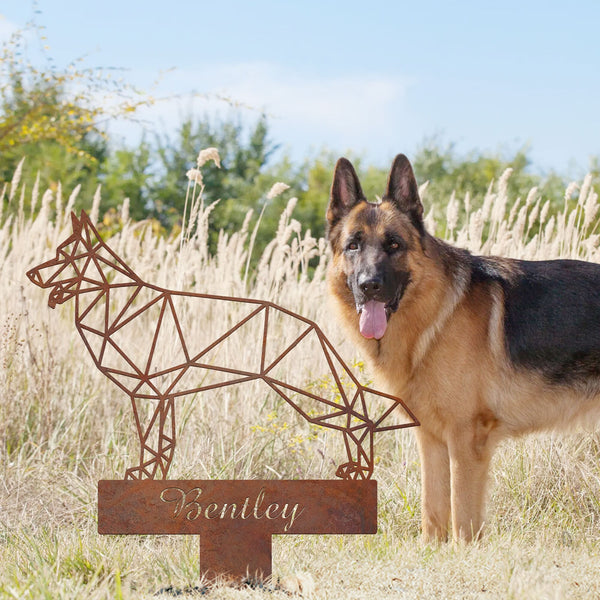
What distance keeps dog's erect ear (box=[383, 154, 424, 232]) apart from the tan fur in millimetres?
84

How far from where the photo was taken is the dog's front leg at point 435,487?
349 centimetres

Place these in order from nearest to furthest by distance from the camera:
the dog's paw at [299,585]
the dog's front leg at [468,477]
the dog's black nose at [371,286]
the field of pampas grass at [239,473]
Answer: the dog's paw at [299,585] → the field of pampas grass at [239,473] → the dog's black nose at [371,286] → the dog's front leg at [468,477]

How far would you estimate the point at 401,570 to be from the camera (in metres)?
3.03

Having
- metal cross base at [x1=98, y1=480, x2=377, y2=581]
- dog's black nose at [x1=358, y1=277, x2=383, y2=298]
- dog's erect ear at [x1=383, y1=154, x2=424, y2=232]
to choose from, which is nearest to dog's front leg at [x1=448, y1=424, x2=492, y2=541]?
metal cross base at [x1=98, y1=480, x2=377, y2=581]

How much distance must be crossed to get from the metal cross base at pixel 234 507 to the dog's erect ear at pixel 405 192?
128 cm

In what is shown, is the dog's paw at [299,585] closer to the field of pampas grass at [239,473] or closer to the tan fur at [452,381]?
the field of pampas grass at [239,473]

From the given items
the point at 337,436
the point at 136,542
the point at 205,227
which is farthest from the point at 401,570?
the point at 205,227

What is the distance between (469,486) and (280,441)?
1629 millimetres

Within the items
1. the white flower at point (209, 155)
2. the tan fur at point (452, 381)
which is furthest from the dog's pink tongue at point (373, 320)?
the white flower at point (209, 155)

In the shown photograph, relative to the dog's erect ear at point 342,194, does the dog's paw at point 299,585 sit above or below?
below

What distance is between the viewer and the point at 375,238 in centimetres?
325

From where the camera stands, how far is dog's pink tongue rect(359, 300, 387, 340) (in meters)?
3.13

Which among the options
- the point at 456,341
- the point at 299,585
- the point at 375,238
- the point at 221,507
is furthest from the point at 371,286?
the point at 299,585

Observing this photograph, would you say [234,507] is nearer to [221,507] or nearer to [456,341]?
[221,507]
